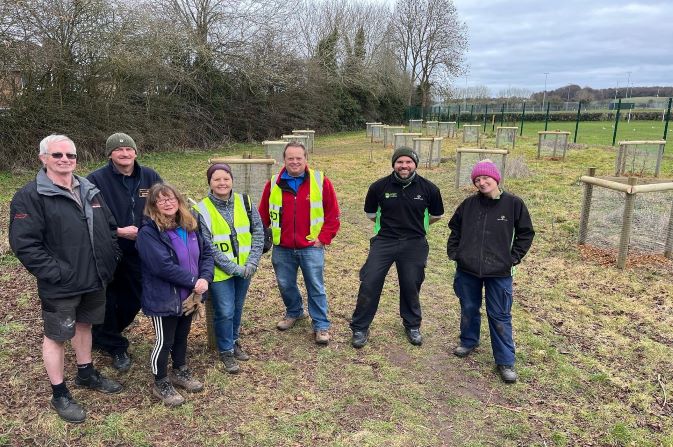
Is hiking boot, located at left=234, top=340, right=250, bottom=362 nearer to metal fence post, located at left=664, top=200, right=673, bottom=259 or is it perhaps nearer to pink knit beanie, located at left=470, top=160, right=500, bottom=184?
pink knit beanie, located at left=470, top=160, right=500, bottom=184

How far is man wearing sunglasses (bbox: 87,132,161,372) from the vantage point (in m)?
3.42

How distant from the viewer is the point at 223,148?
20594 millimetres

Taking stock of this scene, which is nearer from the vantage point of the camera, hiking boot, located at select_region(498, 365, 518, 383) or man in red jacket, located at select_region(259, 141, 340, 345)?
hiking boot, located at select_region(498, 365, 518, 383)

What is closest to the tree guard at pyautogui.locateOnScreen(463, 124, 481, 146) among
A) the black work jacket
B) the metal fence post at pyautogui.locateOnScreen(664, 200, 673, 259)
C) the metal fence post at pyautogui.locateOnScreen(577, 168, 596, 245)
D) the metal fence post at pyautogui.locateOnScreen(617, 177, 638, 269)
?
the metal fence post at pyautogui.locateOnScreen(577, 168, 596, 245)

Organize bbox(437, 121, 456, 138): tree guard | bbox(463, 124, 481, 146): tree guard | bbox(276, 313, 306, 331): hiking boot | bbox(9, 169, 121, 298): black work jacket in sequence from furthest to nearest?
bbox(437, 121, 456, 138): tree guard
bbox(463, 124, 481, 146): tree guard
bbox(276, 313, 306, 331): hiking boot
bbox(9, 169, 121, 298): black work jacket

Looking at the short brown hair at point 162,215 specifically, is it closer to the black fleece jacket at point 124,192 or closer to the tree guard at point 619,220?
the black fleece jacket at point 124,192

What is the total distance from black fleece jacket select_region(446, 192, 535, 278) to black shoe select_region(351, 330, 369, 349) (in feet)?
3.51

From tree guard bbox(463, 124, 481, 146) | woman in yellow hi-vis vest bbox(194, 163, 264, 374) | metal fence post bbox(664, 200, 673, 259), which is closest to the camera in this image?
woman in yellow hi-vis vest bbox(194, 163, 264, 374)

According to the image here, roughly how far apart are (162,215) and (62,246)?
58 cm

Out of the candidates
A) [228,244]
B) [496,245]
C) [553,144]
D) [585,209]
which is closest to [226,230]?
[228,244]

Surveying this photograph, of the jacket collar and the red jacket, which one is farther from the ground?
the jacket collar

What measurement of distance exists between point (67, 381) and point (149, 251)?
1.26 meters

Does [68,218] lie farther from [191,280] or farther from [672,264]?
[672,264]

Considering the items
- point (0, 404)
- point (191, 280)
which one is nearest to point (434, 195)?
point (191, 280)
